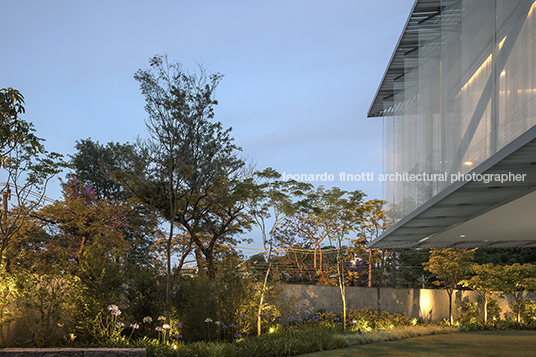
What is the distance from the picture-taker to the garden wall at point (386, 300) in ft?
44.5

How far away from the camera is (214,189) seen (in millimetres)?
12906

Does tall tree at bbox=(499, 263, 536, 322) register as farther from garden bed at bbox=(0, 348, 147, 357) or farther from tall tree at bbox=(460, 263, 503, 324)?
garden bed at bbox=(0, 348, 147, 357)

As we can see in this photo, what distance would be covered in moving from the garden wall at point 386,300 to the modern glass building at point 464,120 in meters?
5.19

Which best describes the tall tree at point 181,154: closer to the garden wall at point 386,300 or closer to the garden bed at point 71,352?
the garden bed at point 71,352

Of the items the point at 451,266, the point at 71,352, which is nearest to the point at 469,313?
the point at 451,266

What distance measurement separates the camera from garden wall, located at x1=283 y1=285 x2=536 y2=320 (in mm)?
13578

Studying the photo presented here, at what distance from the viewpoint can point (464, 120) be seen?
498 centimetres

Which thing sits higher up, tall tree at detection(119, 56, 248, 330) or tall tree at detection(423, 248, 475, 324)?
tall tree at detection(119, 56, 248, 330)

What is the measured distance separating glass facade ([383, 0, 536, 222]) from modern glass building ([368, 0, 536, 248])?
0.04 feet

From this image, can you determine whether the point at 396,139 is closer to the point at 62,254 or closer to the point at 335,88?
the point at 62,254

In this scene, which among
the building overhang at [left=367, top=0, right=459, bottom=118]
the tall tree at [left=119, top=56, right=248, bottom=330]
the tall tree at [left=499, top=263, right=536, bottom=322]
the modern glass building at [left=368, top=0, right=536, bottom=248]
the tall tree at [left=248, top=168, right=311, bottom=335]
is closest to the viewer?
the modern glass building at [left=368, top=0, right=536, bottom=248]

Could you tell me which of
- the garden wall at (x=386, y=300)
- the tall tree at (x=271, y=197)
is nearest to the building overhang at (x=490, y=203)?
the tall tree at (x=271, y=197)

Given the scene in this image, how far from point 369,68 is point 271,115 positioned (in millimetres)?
60709

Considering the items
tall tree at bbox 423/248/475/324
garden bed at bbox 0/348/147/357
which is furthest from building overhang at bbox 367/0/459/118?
garden bed at bbox 0/348/147/357
